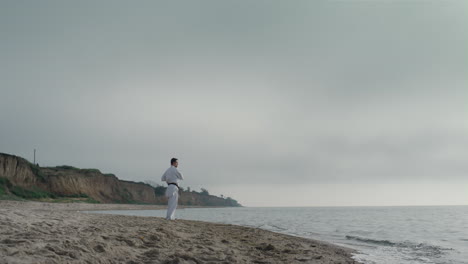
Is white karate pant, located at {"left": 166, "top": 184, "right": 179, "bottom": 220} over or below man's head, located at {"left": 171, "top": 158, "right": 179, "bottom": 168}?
below

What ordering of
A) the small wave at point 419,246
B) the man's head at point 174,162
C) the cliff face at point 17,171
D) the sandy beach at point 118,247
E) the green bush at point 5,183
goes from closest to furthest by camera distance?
the sandy beach at point 118,247, the small wave at point 419,246, the man's head at point 174,162, the green bush at point 5,183, the cliff face at point 17,171

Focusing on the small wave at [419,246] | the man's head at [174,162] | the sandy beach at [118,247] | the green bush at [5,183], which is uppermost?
the man's head at [174,162]

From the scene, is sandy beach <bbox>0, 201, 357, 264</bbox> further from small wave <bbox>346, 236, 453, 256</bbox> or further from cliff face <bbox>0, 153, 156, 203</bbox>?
cliff face <bbox>0, 153, 156, 203</bbox>

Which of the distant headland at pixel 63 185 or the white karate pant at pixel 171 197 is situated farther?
the distant headland at pixel 63 185

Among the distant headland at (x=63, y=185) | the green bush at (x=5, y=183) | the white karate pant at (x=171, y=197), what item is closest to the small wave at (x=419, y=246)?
the white karate pant at (x=171, y=197)

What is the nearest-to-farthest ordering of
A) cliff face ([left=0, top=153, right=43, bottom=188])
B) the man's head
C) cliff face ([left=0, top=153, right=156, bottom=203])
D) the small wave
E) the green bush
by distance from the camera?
the small wave, the man's head, the green bush, cliff face ([left=0, top=153, right=43, bottom=188]), cliff face ([left=0, top=153, right=156, bottom=203])

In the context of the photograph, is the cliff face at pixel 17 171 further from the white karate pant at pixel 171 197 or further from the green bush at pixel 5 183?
the white karate pant at pixel 171 197

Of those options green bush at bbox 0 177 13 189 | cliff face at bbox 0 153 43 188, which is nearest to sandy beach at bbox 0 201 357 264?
green bush at bbox 0 177 13 189

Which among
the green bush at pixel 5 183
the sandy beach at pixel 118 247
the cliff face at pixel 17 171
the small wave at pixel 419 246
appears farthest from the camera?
the cliff face at pixel 17 171

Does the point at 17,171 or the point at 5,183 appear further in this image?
the point at 17,171

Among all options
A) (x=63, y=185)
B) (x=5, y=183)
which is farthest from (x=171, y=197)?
(x=63, y=185)

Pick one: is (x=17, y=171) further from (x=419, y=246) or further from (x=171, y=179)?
(x=419, y=246)

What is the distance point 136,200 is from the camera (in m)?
83.1

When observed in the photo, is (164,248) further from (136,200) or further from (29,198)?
(136,200)
